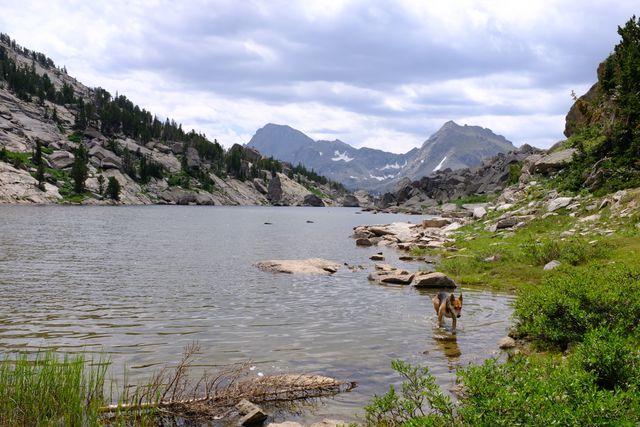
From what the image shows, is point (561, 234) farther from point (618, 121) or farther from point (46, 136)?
point (46, 136)

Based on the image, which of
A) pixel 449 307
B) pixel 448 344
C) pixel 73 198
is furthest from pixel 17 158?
pixel 448 344

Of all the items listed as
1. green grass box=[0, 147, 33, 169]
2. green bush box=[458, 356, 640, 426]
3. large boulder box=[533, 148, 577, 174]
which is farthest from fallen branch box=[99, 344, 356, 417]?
green grass box=[0, 147, 33, 169]

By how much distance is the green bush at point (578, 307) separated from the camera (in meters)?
12.6

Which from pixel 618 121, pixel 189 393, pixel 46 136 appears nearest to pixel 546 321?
pixel 189 393

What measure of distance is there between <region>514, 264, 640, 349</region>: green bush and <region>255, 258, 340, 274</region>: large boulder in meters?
19.5

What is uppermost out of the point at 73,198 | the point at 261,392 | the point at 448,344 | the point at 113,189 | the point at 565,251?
the point at 113,189

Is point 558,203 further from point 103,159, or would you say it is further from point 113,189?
point 103,159

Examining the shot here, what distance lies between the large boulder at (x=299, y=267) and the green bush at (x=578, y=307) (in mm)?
19506

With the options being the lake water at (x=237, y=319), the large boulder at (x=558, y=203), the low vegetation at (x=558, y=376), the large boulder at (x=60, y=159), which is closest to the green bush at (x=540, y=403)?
the low vegetation at (x=558, y=376)

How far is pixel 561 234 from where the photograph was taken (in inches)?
1307

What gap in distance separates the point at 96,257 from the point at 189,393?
31413 mm

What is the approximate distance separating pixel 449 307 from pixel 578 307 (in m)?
5.35

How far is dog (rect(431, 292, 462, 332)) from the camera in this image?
17.3 metres

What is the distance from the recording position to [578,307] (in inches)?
509
